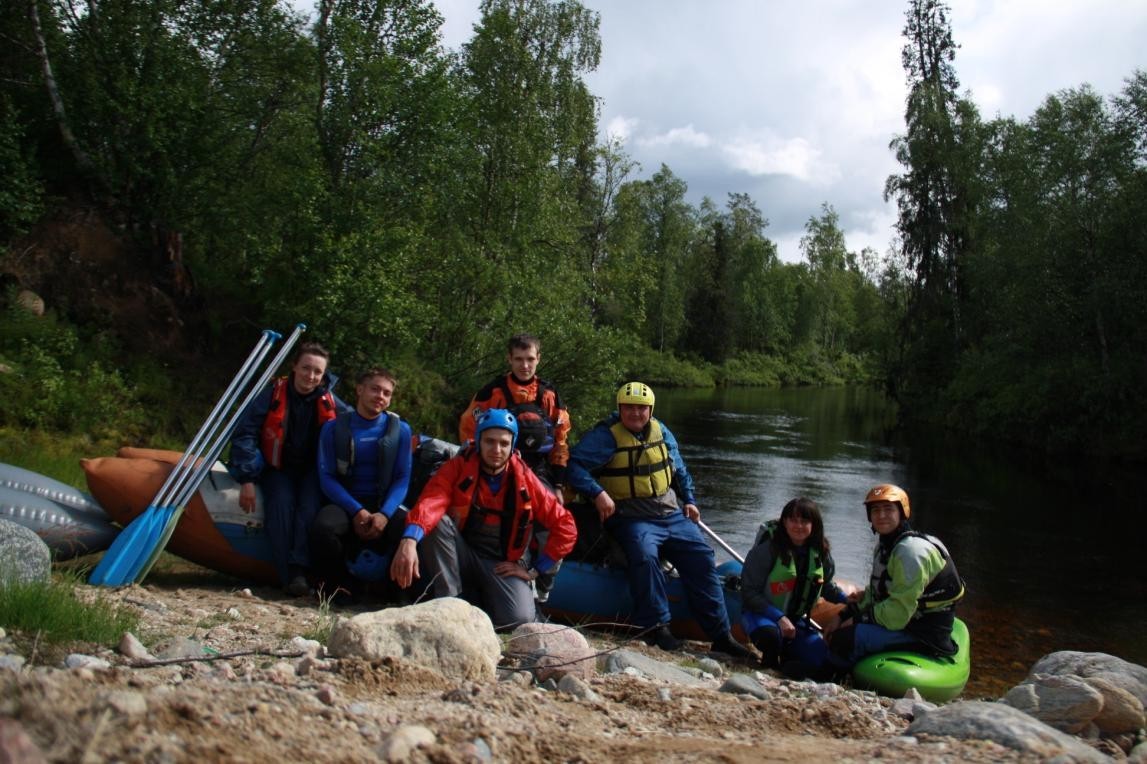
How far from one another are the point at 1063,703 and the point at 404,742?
3.05 metres

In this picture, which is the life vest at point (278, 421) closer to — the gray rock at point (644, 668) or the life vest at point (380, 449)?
the life vest at point (380, 449)

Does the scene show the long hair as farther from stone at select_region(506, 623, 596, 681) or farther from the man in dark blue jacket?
the man in dark blue jacket

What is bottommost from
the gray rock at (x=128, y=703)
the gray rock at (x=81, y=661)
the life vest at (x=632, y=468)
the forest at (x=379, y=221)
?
the gray rock at (x=81, y=661)

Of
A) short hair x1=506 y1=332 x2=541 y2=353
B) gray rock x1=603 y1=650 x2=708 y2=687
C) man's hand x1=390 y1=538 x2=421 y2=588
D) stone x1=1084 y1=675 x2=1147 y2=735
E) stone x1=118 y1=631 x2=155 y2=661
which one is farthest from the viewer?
short hair x1=506 y1=332 x2=541 y2=353

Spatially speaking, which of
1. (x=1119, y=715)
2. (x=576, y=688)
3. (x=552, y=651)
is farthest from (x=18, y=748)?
(x=1119, y=715)

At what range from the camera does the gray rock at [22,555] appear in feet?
12.7

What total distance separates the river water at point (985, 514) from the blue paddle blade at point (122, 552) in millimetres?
5845

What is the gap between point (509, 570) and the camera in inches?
198

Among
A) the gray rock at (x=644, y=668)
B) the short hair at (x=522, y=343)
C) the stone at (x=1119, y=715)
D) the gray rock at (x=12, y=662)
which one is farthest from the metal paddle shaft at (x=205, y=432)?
the stone at (x=1119, y=715)

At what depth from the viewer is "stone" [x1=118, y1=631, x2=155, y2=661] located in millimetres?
3273

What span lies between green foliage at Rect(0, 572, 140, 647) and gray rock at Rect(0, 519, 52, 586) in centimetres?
39

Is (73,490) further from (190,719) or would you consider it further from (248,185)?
(248,185)

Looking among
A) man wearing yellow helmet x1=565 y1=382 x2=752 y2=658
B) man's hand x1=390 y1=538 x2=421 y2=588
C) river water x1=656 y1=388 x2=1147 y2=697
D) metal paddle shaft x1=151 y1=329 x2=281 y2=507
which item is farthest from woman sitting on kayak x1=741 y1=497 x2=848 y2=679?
metal paddle shaft x1=151 y1=329 x2=281 y2=507

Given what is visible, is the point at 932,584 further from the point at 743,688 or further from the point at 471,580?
the point at 471,580
